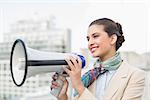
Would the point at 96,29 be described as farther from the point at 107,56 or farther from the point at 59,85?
the point at 59,85

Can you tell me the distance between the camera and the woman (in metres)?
0.92

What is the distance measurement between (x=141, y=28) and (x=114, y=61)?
2.93 metres

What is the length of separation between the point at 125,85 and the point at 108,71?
3.1 inches

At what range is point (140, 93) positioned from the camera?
0.94 metres

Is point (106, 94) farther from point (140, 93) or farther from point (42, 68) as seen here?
point (42, 68)

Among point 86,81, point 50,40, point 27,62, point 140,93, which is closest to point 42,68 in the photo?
point 27,62

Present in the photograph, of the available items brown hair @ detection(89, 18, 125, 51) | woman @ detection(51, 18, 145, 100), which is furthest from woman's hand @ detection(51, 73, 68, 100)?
brown hair @ detection(89, 18, 125, 51)

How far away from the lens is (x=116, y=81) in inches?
36.9

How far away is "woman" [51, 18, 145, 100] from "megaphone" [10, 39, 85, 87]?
1.3 inches

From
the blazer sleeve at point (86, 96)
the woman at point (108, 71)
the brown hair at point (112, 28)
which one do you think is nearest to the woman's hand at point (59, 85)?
the woman at point (108, 71)

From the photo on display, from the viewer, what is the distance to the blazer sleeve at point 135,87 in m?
0.92

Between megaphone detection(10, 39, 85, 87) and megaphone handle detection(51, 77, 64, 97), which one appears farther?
megaphone handle detection(51, 77, 64, 97)

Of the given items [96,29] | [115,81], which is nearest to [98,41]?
[96,29]

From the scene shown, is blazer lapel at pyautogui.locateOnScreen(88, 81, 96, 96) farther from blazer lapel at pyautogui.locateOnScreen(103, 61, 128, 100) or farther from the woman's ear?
the woman's ear
